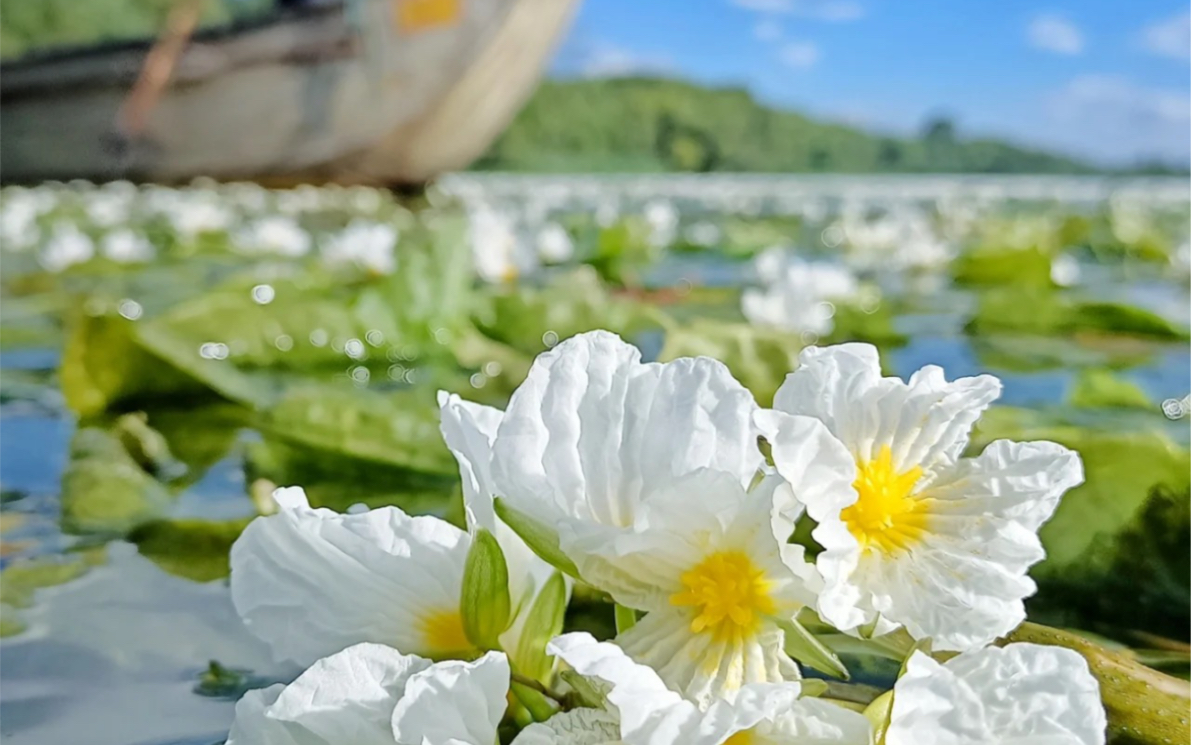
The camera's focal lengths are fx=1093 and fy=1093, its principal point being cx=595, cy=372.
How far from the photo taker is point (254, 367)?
4.23ft

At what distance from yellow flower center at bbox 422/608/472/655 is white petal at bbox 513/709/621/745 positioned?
0.19 feet

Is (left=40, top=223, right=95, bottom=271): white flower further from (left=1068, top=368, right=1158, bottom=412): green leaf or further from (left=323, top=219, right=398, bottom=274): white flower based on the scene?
(left=1068, top=368, right=1158, bottom=412): green leaf

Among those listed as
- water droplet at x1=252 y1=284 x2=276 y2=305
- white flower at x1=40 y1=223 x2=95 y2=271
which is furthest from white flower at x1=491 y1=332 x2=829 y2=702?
white flower at x1=40 y1=223 x2=95 y2=271

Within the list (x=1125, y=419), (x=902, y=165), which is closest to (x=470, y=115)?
(x=1125, y=419)

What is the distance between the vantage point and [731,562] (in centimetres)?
33

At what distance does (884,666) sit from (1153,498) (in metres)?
0.20

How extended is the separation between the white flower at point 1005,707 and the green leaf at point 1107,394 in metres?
0.84

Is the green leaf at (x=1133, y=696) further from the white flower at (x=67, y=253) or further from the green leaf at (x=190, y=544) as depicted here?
the white flower at (x=67, y=253)

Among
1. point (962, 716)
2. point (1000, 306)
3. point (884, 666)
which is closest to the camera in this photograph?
point (962, 716)

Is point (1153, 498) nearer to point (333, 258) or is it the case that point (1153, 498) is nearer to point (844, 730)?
point (844, 730)

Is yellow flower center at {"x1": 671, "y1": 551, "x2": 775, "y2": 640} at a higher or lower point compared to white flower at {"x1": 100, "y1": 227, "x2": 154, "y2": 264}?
lower

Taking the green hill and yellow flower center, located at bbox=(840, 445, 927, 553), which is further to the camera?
the green hill

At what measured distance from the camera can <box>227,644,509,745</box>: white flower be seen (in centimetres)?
30

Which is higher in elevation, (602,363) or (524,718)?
(602,363)
